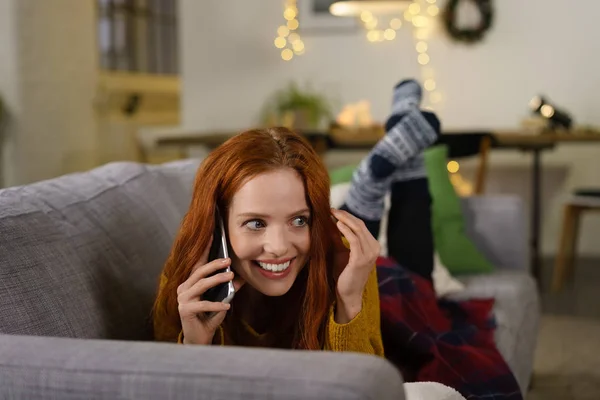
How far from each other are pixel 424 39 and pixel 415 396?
460 centimetres

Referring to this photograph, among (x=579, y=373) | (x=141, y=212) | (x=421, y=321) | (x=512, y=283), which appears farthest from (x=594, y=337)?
(x=141, y=212)

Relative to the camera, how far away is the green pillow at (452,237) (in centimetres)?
273

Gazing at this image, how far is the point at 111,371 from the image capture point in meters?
0.91

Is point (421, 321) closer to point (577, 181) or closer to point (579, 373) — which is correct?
point (579, 373)

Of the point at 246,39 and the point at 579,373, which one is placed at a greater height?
the point at 246,39

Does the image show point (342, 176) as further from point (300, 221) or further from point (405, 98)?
point (300, 221)

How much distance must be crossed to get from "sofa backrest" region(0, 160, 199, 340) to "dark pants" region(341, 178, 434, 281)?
64 cm

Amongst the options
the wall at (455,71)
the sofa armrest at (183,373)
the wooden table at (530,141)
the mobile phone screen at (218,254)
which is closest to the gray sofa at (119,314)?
the sofa armrest at (183,373)

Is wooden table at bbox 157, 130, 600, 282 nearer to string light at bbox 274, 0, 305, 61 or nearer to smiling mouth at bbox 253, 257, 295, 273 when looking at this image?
string light at bbox 274, 0, 305, 61

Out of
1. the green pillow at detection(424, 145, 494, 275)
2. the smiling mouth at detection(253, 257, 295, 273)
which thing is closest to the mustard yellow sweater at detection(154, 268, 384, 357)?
the smiling mouth at detection(253, 257, 295, 273)

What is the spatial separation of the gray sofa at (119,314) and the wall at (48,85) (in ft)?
11.4

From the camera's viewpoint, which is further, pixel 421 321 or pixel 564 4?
pixel 564 4

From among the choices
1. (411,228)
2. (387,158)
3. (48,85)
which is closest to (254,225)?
(387,158)

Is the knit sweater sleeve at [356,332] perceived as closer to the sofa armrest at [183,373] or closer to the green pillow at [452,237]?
the sofa armrest at [183,373]
